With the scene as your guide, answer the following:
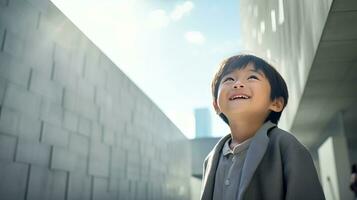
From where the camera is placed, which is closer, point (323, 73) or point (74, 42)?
point (74, 42)

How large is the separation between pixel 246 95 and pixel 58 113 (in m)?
3.34

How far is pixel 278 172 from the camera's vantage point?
1294 mm

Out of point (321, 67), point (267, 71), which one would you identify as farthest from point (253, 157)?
point (321, 67)

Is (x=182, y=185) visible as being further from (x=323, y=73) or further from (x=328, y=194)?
(x=323, y=73)

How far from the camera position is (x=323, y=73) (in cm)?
550

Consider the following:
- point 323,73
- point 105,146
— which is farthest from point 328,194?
point 105,146

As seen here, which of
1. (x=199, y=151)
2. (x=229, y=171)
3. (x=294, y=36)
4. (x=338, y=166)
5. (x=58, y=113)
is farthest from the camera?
(x=199, y=151)

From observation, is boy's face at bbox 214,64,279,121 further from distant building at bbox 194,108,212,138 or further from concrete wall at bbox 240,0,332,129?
distant building at bbox 194,108,212,138

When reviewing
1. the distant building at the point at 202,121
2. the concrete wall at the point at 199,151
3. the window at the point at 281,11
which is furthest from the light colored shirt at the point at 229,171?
the distant building at the point at 202,121

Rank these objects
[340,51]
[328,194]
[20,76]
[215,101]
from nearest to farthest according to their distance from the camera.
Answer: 1. [215,101]
2. [20,76]
3. [340,51]
4. [328,194]

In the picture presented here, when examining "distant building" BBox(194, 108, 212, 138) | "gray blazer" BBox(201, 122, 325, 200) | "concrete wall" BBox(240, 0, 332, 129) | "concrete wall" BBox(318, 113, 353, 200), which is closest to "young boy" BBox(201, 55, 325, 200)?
"gray blazer" BBox(201, 122, 325, 200)

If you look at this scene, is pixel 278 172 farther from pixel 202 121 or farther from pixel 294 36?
pixel 202 121

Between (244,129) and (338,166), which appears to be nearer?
(244,129)

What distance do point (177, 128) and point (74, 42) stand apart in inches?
372
